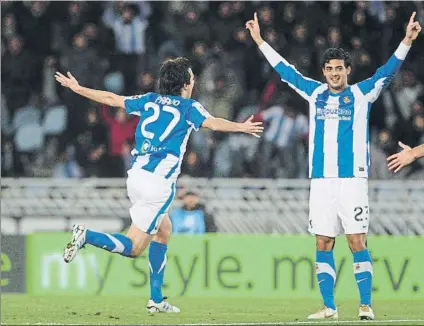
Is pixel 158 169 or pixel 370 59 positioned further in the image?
pixel 370 59

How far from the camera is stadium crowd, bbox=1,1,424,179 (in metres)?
18.9

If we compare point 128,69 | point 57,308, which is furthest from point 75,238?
point 128,69

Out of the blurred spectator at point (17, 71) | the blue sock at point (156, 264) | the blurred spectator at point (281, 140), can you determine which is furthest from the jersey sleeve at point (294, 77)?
the blurred spectator at point (17, 71)

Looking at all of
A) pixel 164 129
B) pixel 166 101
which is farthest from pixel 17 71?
pixel 164 129

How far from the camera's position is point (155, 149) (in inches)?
450

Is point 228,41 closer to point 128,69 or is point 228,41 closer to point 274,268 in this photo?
point 128,69

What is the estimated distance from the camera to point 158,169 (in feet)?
37.4

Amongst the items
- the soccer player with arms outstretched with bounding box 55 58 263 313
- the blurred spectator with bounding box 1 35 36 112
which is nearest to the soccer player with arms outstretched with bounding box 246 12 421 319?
the soccer player with arms outstretched with bounding box 55 58 263 313

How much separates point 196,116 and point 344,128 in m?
1.30

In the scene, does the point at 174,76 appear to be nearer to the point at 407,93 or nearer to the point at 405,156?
the point at 405,156

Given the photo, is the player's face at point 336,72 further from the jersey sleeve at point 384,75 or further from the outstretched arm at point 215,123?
the outstretched arm at point 215,123

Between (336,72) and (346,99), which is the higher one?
(336,72)

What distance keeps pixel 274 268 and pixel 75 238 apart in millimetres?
4937

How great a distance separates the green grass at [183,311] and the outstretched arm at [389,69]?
191 centimetres
